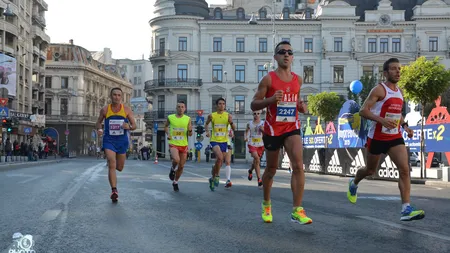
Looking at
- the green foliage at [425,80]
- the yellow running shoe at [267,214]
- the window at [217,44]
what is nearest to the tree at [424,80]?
the green foliage at [425,80]

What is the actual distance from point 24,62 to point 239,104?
84.6ft

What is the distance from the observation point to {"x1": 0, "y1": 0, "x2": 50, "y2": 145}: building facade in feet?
170

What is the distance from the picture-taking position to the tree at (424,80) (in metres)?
21.9

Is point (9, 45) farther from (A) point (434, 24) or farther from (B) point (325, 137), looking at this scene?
(A) point (434, 24)

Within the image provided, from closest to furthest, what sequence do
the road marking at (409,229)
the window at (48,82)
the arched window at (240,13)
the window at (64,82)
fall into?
the road marking at (409,229)
the arched window at (240,13)
the window at (48,82)
the window at (64,82)

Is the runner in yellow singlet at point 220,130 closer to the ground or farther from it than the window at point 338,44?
closer to the ground

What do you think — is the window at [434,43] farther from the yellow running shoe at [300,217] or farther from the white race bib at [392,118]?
the yellow running shoe at [300,217]

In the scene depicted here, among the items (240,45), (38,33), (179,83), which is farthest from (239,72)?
(38,33)

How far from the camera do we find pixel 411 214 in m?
6.98

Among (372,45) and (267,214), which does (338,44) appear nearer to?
(372,45)

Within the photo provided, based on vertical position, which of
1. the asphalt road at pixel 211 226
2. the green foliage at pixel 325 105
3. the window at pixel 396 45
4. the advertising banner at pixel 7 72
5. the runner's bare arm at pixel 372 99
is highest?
the window at pixel 396 45

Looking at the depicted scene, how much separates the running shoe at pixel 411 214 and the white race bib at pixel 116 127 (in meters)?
5.20

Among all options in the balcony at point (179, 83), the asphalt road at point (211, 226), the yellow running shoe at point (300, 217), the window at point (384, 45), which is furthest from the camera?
the balcony at point (179, 83)

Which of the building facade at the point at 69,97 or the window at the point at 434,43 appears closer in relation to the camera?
the window at the point at 434,43
